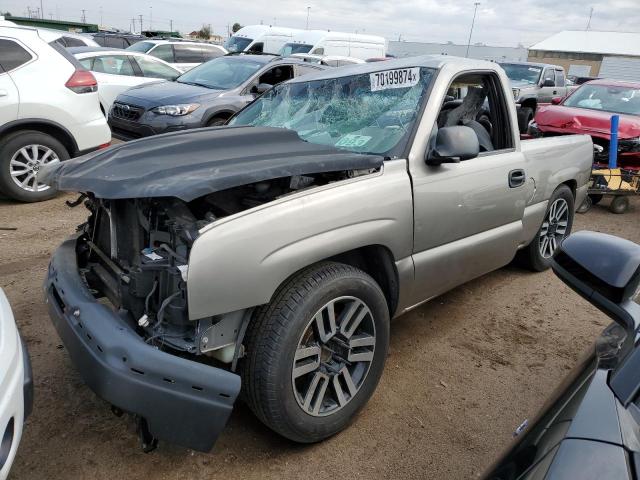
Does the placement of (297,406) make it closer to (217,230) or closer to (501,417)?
(217,230)

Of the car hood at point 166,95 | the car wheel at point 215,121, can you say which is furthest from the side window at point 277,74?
the car wheel at point 215,121

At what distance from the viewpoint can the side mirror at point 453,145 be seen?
2795 millimetres

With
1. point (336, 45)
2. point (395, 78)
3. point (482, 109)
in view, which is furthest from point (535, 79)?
point (395, 78)

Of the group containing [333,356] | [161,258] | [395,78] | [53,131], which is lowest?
[333,356]

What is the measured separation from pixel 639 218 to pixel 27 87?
26.6 feet

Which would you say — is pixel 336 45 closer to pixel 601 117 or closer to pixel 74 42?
pixel 74 42

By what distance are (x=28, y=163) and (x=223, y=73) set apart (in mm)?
3813

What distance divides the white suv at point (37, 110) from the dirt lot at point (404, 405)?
1.79 meters

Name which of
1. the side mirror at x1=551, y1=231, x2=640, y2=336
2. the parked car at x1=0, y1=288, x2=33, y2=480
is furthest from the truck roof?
the parked car at x1=0, y1=288, x2=33, y2=480

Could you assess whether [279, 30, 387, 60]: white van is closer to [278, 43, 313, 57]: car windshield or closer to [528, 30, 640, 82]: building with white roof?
[278, 43, 313, 57]: car windshield

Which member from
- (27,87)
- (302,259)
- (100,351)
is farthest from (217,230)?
(27,87)

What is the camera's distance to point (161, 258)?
2180 millimetres

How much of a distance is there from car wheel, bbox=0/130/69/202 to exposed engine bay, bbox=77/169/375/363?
3.54 m

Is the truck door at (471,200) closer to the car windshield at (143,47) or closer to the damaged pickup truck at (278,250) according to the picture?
the damaged pickup truck at (278,250)
